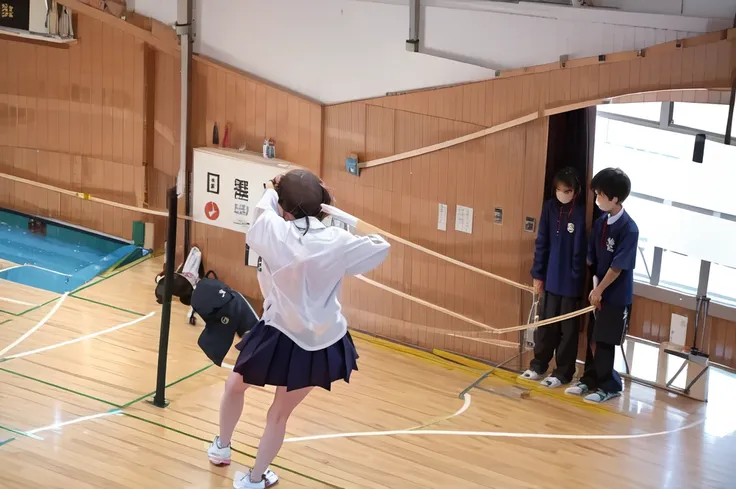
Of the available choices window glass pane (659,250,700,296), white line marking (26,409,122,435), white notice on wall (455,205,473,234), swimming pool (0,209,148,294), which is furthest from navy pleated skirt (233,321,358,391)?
swimming pool (0,209,148,294)

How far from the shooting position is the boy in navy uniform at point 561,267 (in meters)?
5.96

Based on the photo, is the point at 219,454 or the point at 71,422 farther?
the point at 71,422

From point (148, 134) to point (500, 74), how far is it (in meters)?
2.84

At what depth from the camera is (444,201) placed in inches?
255

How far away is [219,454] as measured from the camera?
4.73 meters

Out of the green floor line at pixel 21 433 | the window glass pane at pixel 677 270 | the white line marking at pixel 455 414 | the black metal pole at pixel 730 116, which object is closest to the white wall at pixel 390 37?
the black metal pole at pixel 730 116

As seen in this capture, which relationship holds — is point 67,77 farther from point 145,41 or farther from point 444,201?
point 444,201

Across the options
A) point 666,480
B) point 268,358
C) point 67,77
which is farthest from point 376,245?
point 67,77

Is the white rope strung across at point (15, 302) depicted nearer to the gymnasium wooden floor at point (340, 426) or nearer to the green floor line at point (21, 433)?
the gymnasium wooden floor at point (340, 426)

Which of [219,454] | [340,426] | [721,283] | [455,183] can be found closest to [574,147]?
[455,183]

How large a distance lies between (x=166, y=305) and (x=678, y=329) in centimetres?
290

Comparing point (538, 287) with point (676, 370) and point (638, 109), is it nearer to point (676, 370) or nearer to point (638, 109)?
point (676, 370)

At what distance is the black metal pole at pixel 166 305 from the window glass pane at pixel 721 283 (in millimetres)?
3017

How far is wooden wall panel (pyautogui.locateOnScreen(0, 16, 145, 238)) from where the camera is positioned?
7.65m
